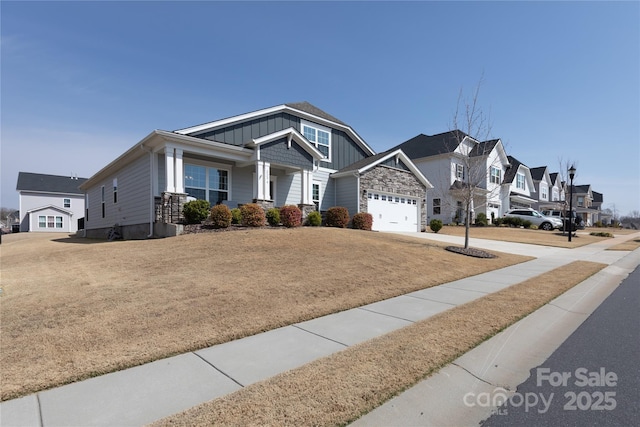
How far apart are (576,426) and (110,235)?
20.7m

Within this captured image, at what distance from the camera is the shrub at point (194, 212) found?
13469mm

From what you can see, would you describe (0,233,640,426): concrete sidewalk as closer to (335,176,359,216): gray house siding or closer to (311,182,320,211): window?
(335,176,359,216): gray house siding

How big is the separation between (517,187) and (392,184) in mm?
26945

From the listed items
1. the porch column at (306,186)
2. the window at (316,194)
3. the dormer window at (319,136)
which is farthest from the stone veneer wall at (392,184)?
the porch column at (306,186)

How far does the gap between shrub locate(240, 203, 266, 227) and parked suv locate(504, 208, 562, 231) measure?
2917cm

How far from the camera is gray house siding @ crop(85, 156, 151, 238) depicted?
15703mm

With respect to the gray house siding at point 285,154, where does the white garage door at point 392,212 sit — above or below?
below

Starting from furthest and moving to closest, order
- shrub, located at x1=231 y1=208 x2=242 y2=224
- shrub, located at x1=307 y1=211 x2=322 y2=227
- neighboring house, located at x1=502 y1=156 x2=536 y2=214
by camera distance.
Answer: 1. neighboring house, located at x1=502 y1=156 x2=536 y2=214
2. shrub, located at x1=307 y1=211 x2=322 y2=227
3. shrub, located at x1=231 y1=208 x2=242 y2=224

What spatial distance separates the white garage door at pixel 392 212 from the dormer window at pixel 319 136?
13.0 ft

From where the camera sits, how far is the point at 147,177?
51.1 feet

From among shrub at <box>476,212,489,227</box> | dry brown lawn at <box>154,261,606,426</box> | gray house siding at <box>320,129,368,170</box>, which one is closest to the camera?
dry brown lawn at <box>154,261,606,426</box>

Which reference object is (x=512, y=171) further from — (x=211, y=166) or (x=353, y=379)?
(x=353, y=379)

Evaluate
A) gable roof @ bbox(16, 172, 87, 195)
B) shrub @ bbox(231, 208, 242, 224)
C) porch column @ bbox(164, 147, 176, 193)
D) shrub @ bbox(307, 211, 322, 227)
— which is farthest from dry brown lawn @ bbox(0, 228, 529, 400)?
gable roof @ bbox(16, 172, 87, 195)

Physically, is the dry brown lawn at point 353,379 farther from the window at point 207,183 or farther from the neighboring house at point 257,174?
the window at point 207,183
